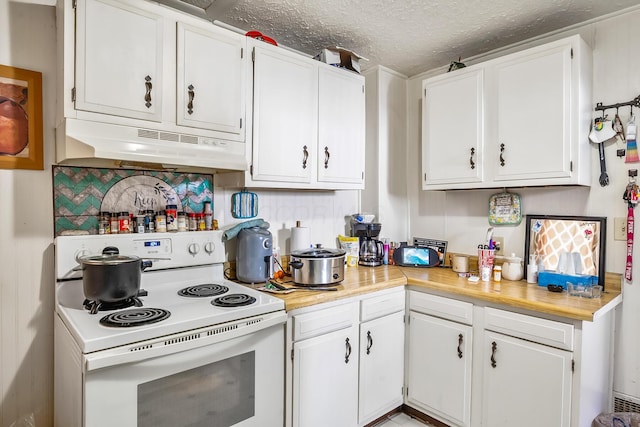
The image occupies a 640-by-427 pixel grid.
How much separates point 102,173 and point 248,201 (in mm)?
Answer: 806

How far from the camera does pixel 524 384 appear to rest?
1869 millimetres

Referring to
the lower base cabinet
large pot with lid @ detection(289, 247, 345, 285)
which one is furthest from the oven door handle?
large pot with lid @ detection(289, 247, 345, 285)

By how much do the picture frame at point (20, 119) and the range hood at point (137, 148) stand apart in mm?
101

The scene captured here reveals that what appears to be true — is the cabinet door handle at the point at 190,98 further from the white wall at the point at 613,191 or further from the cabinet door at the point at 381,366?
the white wall at the point at 613,191

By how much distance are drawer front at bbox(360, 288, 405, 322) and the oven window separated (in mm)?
757

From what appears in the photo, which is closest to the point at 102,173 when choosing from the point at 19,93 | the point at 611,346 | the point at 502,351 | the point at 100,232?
the point at 100,232

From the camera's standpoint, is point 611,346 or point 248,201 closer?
point 611,346

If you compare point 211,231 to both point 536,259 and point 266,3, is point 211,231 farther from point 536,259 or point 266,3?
point 536,259

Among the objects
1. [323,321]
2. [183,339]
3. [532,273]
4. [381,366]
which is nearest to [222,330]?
[183,339]

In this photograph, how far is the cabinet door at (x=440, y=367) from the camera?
2109mm

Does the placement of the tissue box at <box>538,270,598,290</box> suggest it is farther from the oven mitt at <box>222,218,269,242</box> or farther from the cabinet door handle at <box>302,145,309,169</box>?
the oven mitt at <box>222,218,269,242</box>

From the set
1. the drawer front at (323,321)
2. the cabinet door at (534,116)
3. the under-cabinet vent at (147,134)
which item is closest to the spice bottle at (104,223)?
the under-cabinet vent at (147,134)

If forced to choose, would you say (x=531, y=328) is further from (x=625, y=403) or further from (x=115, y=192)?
(x=115, y=192)

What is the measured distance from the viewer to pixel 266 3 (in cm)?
201
